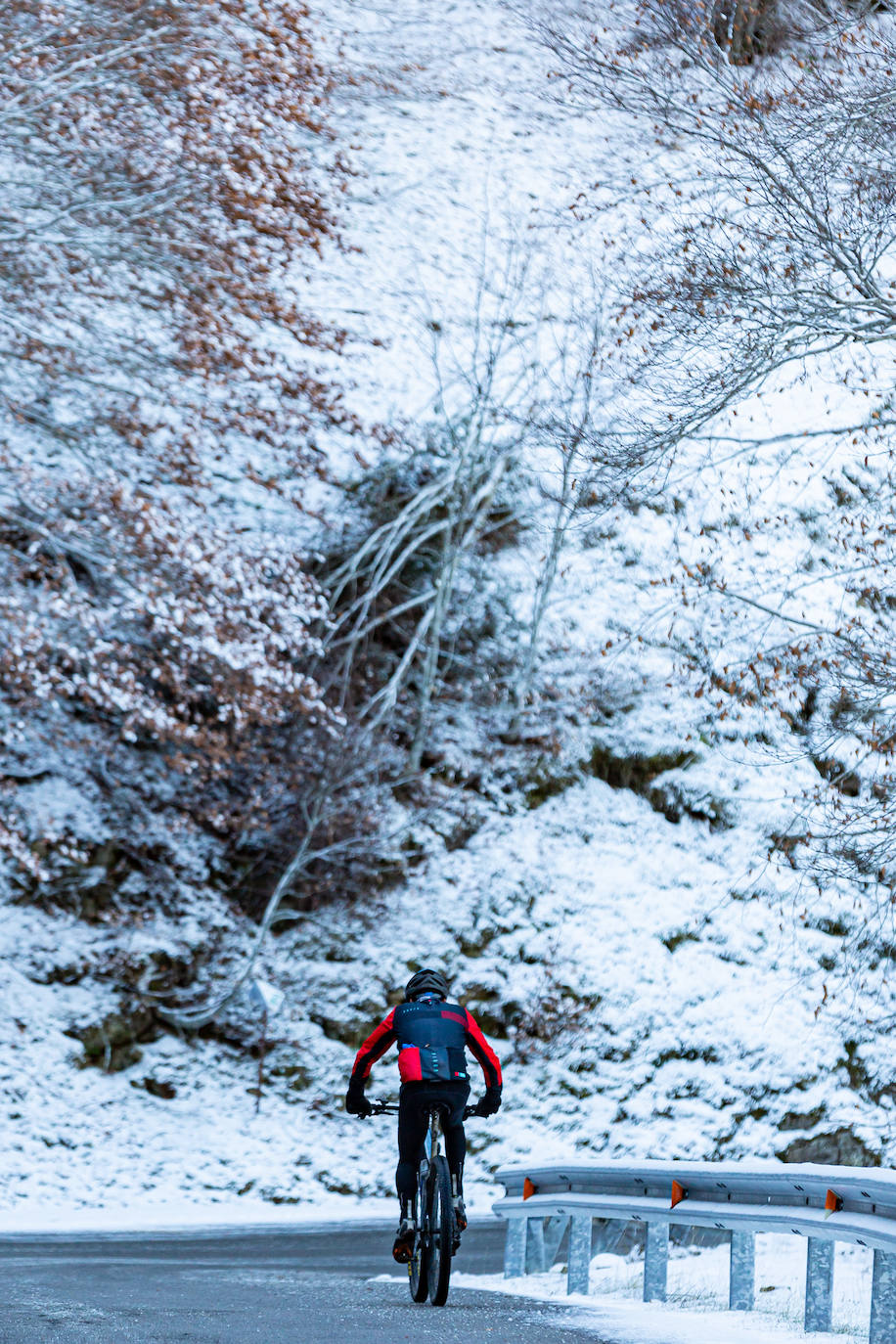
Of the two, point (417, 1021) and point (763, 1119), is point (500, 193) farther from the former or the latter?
point (417, 1021)

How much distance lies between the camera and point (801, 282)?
34.0 ft

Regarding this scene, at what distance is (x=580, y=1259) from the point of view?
27.7 feet

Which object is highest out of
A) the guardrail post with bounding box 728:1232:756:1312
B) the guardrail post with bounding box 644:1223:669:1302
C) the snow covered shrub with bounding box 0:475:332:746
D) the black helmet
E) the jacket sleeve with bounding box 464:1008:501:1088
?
the snow covered shrub with bounding box 0:475:332:746

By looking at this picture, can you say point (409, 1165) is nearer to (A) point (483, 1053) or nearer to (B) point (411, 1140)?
(B) point (411, 1140)

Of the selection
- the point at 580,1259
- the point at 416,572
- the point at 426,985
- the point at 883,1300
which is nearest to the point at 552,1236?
the point at 580,1259

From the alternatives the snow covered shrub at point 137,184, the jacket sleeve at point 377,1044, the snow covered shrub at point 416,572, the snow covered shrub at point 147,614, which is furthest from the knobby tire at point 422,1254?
the snow covered shrub at point 416,572

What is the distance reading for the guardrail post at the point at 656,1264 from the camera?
7719 mm

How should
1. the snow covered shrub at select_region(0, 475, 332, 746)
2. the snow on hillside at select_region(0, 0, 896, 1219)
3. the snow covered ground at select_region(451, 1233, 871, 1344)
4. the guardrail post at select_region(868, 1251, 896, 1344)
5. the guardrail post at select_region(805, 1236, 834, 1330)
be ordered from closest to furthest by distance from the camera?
the guardrail post at select_region(868, 1251, 896, 1344), the guardrail post at select_region(805, 1236, 834, 1330), the snow covered ground at select_region(451, 1233, 871, 1344), the snow covered shrub at select_region(0, 475, 332, 746), the snow on hillside at select_region(0, 0, 896, 1219)

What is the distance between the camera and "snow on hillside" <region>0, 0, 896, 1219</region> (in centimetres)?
1758

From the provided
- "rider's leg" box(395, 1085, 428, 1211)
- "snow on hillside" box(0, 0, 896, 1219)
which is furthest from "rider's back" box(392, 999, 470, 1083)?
"snow on hillside" box(0, 0, 896, 1219)

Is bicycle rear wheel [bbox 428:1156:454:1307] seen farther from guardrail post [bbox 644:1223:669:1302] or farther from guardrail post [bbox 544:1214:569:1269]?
guardrail post [bbox 544:1214:569:1269]

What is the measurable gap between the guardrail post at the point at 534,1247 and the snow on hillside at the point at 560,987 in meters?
5.62

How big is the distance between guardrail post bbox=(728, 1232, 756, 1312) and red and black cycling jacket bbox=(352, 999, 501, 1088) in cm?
148

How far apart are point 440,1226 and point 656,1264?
3.94ft
